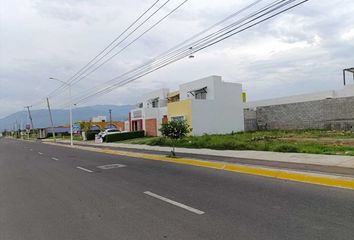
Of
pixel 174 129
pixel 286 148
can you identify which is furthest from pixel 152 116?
pixel 286 148

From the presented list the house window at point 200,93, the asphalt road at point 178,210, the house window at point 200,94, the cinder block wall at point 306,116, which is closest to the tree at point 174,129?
the asphalt road at point 178,210

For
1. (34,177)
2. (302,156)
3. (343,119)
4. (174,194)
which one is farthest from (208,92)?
(174,194)

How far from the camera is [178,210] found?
7387mm

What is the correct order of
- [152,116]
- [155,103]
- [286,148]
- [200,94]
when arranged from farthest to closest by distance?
[155,103]
[152,116]
[200,94]
[286,148]

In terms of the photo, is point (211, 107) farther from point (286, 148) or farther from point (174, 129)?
point (286, 148)

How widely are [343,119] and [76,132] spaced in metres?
83.5

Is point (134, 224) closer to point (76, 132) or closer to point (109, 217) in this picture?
point (109, 217)

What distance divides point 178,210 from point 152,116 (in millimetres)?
43392

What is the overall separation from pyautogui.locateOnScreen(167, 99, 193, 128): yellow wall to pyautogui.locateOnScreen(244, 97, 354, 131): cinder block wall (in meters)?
11.2

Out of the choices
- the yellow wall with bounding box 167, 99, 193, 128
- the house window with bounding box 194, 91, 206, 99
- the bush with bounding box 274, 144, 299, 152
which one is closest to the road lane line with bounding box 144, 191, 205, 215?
the bush with bounding box 274, 144, 299, 152

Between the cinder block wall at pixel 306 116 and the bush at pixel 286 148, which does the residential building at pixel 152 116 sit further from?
the bush at pixel 286 148

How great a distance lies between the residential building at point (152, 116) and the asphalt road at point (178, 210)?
35.9m

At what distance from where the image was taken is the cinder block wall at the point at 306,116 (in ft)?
116

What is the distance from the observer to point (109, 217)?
7105mm
